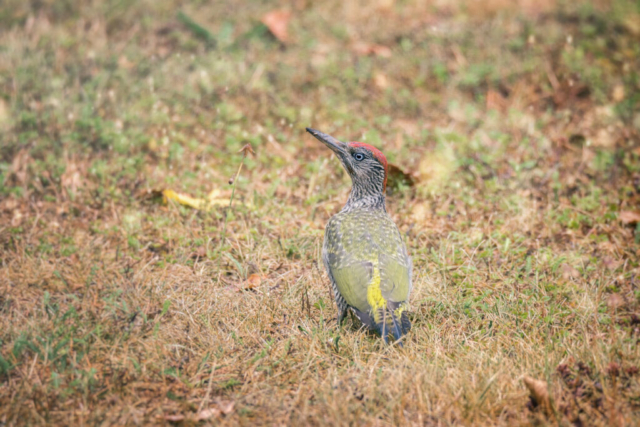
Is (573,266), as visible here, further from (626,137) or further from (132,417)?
(132,417)

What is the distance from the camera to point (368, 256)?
3.87 metres

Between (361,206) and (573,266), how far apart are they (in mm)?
1594

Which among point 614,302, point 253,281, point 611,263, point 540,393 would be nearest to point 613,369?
point 540,393

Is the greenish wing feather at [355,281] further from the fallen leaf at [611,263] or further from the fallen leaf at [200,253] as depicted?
the fallen leaf at [611,263]

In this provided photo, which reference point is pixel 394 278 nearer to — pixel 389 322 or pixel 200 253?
pixel 389 322

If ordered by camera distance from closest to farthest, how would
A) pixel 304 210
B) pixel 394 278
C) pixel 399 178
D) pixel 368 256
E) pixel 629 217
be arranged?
pixel 394 278 < pixel 368 256 < pixel 629 217 < pixel 304 210 < pixel 399 178

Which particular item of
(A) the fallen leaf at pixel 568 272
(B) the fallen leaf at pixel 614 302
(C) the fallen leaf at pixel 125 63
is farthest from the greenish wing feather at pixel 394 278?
Answer: (C) the fallen leaf at pixel 125 63

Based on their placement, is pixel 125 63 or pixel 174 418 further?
pixel 125 63

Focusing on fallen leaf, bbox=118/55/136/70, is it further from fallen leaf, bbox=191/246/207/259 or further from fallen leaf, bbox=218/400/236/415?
fallen leaf, bbox=218/400/236/415

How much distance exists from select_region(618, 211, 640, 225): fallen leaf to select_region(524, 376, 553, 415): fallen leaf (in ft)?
7.86

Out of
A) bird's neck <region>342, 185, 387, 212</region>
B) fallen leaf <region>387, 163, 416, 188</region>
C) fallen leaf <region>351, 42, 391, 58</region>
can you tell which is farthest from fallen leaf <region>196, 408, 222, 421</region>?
fallen leaf <region>351, 42, 391, 58</region>

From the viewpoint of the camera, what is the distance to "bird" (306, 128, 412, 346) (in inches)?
141

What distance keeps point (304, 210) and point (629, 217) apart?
260 centimetres

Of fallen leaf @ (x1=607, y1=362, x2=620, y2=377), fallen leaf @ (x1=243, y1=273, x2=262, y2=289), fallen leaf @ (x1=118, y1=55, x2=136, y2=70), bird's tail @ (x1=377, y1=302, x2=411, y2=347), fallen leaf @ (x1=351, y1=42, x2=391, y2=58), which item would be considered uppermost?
fallen leaf @ (x1=351, y1=42, x2=391, y2=58)
